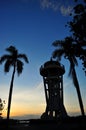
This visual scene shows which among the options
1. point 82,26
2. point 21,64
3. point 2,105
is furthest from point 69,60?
point 2,105

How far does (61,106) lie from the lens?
201ft

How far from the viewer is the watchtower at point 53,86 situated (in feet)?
199

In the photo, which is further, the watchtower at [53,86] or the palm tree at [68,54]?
the watchtower at [53,86]

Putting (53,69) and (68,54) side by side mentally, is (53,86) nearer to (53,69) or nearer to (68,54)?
(53,69)

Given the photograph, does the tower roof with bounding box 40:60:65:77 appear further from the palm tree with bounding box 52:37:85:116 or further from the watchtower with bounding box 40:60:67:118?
the palm tree with bounding box 52:37:85:116

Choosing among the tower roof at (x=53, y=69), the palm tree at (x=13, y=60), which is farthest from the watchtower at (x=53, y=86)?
the palm tree at (x=13, y=60)

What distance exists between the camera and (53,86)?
60.7m

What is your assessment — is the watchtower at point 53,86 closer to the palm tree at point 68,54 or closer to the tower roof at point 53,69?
the tower roof at point 53,69

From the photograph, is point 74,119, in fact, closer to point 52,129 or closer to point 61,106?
point 52,129

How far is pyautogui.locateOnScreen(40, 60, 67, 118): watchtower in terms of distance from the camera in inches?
2388

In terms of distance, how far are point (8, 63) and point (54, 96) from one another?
15035 millimetres

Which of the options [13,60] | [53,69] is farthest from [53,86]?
[13,60]

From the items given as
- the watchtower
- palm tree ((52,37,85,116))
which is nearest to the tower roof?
the watchtower

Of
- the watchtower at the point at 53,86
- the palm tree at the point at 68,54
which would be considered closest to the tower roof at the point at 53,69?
the watchtower at the point at 53,86
